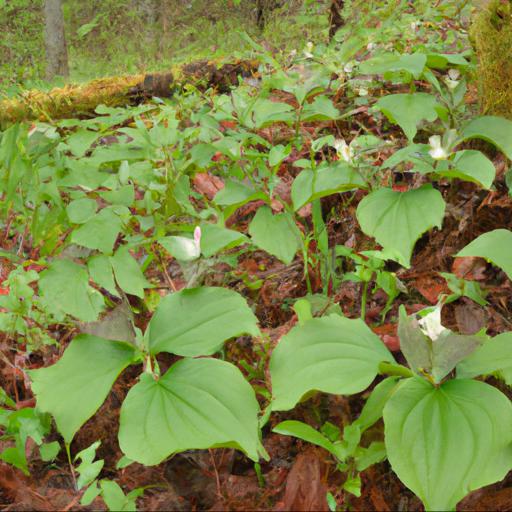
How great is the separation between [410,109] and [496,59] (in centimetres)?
36

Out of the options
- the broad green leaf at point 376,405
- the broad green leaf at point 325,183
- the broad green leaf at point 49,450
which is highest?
the broad green leaf at point 325,183

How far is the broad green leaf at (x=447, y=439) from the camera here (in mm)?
1036

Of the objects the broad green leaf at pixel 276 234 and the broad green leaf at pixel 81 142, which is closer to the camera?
the broad green leaf at pixel 276 234

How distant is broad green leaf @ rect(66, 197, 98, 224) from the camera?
5.51ft

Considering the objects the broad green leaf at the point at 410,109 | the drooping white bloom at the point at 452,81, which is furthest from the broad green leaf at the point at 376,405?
the drooping white bloom at the point at 452,81

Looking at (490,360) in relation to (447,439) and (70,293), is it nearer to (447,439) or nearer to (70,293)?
(447,439)

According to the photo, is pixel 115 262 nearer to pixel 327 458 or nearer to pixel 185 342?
pixel 185 342

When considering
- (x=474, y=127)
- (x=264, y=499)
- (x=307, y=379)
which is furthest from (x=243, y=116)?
(x=264, y=499)

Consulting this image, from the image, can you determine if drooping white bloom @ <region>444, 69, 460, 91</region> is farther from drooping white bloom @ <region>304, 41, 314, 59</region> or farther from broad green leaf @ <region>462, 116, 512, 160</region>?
drooping white bloom @ <region>304, 41, 314, 59</region>

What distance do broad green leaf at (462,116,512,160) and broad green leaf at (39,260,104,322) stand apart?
135 cm

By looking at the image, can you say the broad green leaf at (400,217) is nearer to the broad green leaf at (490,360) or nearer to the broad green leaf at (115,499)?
the broad green leaf at (490,360)

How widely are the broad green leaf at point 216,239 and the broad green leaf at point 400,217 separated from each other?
416mm

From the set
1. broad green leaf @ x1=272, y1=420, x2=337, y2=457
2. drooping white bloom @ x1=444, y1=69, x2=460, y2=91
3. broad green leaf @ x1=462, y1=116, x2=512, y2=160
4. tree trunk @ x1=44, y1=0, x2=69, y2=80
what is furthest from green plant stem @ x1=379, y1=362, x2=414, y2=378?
tree trunk @ x1=44, y1=0, x2=69, y2=80

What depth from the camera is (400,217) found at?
1.64 metres
